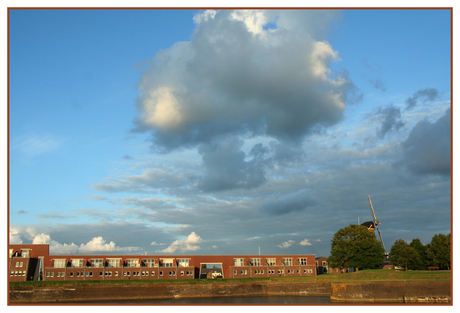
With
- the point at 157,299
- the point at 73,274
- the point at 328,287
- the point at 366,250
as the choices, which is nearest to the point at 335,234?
the point at 366,250

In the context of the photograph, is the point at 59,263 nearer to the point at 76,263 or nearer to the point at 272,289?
the point at 76,263

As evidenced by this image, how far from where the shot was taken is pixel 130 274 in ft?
242

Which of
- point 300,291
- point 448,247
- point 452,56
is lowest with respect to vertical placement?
point 300,291

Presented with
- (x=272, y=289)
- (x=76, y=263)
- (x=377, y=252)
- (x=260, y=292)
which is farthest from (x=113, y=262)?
(x=377, y=252)

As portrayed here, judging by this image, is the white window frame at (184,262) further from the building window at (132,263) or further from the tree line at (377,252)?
the tree line at (377,252)

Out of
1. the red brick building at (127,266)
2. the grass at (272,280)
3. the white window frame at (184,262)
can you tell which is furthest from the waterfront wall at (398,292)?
the white window frame at (184,262)

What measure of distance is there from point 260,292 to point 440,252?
37.5 meters

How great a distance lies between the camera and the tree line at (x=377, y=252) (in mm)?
70500

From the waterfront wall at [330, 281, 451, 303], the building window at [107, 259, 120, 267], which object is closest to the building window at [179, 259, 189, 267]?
the building window at [107, 259, 120, 267]

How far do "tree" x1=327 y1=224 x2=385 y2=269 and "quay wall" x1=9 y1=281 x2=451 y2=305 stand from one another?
16844 mm

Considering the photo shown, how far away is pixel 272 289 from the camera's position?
211ft

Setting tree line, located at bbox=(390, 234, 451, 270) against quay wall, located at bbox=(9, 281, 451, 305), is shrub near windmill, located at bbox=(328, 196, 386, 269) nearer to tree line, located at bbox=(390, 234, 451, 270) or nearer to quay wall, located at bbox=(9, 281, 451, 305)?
tree line, located at bbox=(390, 234, 451, 270)

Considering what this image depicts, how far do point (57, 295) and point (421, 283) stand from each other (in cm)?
5582

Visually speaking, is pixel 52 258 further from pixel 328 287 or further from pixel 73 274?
pixel 328 287
